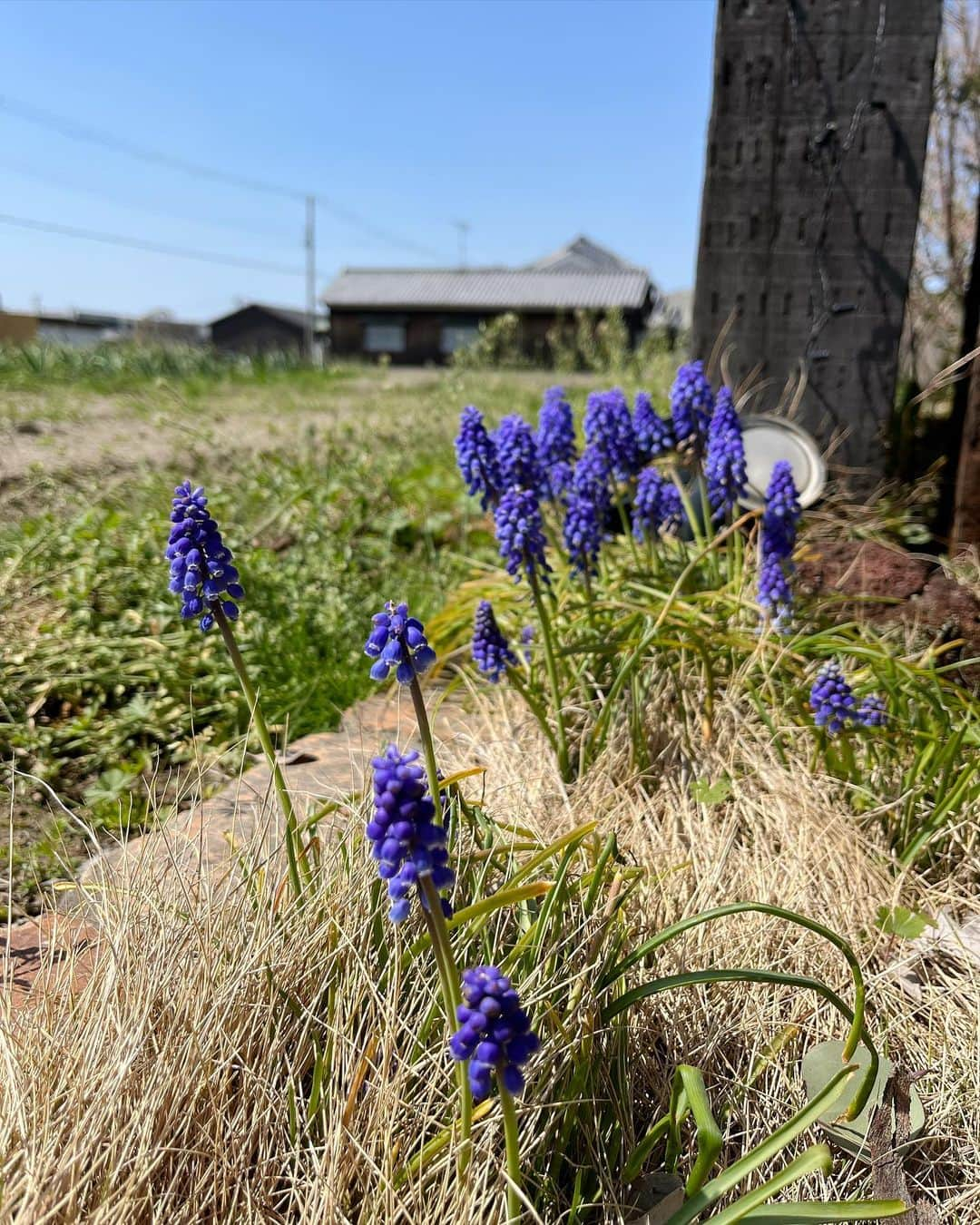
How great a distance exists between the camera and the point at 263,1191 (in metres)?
1.35

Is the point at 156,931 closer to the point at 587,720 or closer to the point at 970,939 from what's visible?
the point at 587,720

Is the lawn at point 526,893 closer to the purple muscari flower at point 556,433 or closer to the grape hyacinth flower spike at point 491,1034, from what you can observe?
the grape hyacinth flower spike at point 491,1034

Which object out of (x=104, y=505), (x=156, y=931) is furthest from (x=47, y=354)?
(x=156, y=931)

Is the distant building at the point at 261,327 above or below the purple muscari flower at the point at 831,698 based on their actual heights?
above

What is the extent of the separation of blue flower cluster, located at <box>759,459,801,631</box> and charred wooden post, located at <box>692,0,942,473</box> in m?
2.05

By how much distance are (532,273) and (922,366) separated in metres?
29.8

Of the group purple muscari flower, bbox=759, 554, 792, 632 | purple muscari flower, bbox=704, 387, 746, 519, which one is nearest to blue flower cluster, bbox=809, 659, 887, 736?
purple muscari flower, bbox=759, 554, 792, 632

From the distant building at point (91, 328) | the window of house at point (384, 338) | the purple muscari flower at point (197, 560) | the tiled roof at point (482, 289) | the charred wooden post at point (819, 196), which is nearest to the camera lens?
the purple muscari flower at point (197, 560)

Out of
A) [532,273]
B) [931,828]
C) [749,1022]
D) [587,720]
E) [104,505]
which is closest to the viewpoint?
[749,1022]

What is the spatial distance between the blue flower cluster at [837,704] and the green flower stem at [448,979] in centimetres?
139

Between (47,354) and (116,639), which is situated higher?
(47,354)

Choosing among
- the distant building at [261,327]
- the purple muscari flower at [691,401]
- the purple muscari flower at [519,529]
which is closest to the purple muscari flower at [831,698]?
the purple muscari flower at [519,529]

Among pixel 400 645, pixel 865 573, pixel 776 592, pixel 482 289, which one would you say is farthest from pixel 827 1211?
pixel 482 289

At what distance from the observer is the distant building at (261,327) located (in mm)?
47344
